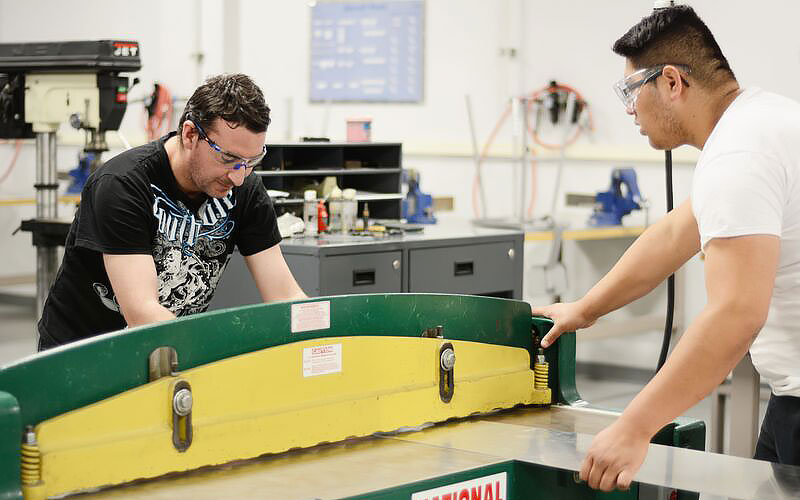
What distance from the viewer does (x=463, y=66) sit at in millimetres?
5848

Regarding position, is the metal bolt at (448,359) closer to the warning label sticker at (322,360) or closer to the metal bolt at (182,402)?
the warning label sticker at (322,360)

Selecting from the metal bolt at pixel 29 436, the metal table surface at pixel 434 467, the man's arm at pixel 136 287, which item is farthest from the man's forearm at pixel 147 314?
the metal bolt at pixel 29 436

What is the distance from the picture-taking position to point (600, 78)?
531 cm

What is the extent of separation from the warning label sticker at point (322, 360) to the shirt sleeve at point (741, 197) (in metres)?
0.58

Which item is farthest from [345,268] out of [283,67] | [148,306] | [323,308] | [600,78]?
[283,67]

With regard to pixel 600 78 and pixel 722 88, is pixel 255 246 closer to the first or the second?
pixel 722 88

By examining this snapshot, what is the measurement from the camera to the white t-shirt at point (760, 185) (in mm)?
1469

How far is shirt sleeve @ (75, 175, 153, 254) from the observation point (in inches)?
75.8

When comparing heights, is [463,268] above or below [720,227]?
below

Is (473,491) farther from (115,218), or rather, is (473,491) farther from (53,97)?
(53,97)

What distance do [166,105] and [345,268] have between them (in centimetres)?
393

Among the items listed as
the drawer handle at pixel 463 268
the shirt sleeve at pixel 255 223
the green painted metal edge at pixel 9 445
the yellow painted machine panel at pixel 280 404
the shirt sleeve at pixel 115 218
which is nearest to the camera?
the green painted metal edge at pixel 9 445

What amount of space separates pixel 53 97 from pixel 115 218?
187 centimetres

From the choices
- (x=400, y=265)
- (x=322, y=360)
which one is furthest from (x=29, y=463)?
(x=400, y=265)
